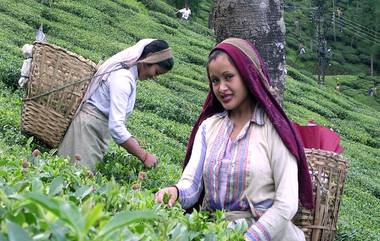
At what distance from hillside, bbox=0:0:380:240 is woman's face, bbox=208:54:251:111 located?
51 centimetres

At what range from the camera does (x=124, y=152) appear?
4926 millimetres

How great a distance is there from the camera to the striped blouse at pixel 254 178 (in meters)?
2.57

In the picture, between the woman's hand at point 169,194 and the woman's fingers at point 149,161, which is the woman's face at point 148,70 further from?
the woman's hand at point 169,194

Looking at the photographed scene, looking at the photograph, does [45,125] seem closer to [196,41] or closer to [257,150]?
[257,150]

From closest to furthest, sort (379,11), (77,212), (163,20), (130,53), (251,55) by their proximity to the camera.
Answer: (77,212)
(251,55)
(130,53)
(163,20)
(379,11)

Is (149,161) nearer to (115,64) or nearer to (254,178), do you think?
(115,64)

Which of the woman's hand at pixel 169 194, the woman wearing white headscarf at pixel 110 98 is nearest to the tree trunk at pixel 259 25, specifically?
the woman wearing white headscarf at pixel 110 98

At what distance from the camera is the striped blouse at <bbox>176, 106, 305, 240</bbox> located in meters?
2.57

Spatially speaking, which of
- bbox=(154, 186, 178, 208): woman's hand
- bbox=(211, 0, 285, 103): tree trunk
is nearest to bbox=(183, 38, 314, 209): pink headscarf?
bbox=(154, 186, 178, 208): woman's hand

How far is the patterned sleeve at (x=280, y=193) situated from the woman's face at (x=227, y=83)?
0.22 meters

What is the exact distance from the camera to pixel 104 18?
1891 cm

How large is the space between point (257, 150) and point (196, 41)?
62.7 feet

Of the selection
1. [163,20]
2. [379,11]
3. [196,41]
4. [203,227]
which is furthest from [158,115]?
[379,11]

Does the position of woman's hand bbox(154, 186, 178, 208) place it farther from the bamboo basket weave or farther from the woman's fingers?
the woman's fingers
